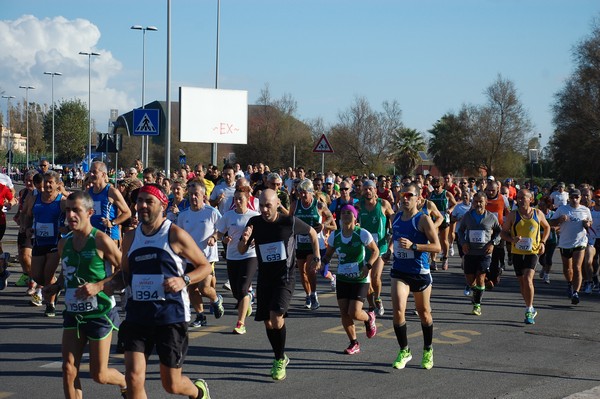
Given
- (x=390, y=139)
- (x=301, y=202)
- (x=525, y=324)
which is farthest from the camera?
(x=390, y=139)

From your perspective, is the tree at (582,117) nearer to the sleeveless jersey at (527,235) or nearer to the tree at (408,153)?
the tree at (408,153)

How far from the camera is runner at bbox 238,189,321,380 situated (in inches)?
296

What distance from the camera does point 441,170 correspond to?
249 ft

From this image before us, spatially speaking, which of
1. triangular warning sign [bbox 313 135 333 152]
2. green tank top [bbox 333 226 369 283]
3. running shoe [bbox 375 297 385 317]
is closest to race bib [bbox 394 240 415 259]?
green tank top [bbox 333 226 369 283]

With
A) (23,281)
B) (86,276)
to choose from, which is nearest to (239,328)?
(86,276)

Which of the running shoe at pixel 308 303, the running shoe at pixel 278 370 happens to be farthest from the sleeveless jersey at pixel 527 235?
the running shoe at pixel 278 370

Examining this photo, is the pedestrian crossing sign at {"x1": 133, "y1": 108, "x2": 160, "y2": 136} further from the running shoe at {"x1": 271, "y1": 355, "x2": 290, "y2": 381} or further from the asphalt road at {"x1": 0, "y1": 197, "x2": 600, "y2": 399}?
the running shoe at {"x1": 271, "y1": 355, "x2": 290, "y2": 381}

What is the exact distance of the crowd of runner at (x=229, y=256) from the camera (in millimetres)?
5500

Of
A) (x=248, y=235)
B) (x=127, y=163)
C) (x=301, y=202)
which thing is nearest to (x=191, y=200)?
(x=248, y=235)

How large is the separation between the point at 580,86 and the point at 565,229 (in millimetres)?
44117

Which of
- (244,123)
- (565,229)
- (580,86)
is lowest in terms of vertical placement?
(565,229)

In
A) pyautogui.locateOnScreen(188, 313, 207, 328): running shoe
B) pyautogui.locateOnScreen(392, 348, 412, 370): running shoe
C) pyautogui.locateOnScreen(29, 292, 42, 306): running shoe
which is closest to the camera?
pyautogui.locateOnScreen(392, 348, 412, 370): running shoe

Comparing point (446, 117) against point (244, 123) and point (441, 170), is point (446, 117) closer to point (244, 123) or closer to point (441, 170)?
point (441, 170)

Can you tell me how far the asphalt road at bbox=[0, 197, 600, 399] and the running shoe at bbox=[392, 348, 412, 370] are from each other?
0.07m
